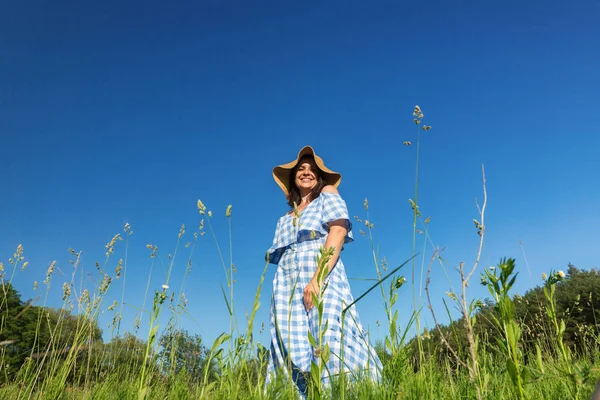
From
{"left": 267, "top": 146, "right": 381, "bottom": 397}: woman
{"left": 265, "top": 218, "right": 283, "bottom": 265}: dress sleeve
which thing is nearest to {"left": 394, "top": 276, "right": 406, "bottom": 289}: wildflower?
{"left": 267, "top": 146, "right": 381, "bottom": 397}: woman

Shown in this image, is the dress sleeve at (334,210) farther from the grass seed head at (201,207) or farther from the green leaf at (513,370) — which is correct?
the green leaf at (513,370)

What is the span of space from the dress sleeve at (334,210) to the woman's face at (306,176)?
0.43 meters

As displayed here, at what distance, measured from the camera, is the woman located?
3492 mm

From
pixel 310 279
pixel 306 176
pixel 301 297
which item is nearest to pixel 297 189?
pixel 306 176

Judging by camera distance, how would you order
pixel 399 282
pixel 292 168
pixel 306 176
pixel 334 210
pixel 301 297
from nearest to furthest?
pixel 399 282 < pixel 301 297 < pixel 334 210 < pixel 306 176 < pixel 292 168

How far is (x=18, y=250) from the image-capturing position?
337 cm

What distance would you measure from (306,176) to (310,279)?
139cm

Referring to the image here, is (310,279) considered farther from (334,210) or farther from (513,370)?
(513,370)

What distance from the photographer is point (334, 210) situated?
4.12 metres

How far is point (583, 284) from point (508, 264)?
58.2 feet

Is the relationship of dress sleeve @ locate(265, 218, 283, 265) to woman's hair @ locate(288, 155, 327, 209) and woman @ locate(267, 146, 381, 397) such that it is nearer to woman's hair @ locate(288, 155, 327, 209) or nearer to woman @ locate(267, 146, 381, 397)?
woman @ locate(267, 146, 381, 397)

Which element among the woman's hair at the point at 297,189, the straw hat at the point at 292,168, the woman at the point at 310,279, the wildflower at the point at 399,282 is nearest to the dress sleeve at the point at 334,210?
the woman at the point at 310,279

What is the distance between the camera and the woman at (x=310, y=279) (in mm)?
3492

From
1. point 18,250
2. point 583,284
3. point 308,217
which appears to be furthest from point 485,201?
point 583,284
